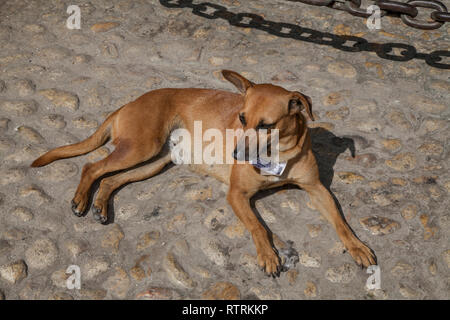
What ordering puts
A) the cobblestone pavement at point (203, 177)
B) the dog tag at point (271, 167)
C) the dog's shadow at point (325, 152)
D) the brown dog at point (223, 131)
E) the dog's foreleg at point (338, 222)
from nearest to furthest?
1. the cobblestone pavement at point (203, 177)
2. the dog's foreleg at point (338, 222)
3. the brown dog at point (223, 131)
4. the dog tag at point (271, 167)
5. the dog's shadow at point (325, 152)

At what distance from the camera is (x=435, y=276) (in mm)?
4008

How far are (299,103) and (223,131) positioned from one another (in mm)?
987

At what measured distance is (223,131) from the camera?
195 inches

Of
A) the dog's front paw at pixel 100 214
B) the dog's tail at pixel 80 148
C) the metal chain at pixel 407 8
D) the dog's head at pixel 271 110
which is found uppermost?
the metal chain at pixel 407 8

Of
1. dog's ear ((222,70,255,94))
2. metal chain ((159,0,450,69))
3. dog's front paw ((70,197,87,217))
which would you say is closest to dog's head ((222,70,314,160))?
dog's ear ((222,70,255,94))

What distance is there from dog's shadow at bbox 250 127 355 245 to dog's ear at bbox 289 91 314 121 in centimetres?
94

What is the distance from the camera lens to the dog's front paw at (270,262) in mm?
3979

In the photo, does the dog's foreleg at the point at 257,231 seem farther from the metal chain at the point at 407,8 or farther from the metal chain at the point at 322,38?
the metal chain at the point at 322,38

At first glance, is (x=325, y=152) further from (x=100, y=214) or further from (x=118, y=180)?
(x=100, y=214)

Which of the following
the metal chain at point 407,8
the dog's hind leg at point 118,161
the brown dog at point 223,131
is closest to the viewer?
the metal chain at point 407,8

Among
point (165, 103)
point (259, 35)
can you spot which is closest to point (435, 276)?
point (165, 103)

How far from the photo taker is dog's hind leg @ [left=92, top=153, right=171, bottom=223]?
4.43m

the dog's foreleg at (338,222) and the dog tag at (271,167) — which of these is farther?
the dog tag at (271,167)

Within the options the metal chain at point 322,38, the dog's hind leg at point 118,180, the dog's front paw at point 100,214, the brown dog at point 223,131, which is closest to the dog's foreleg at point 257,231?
the brown dog at point 223,131
